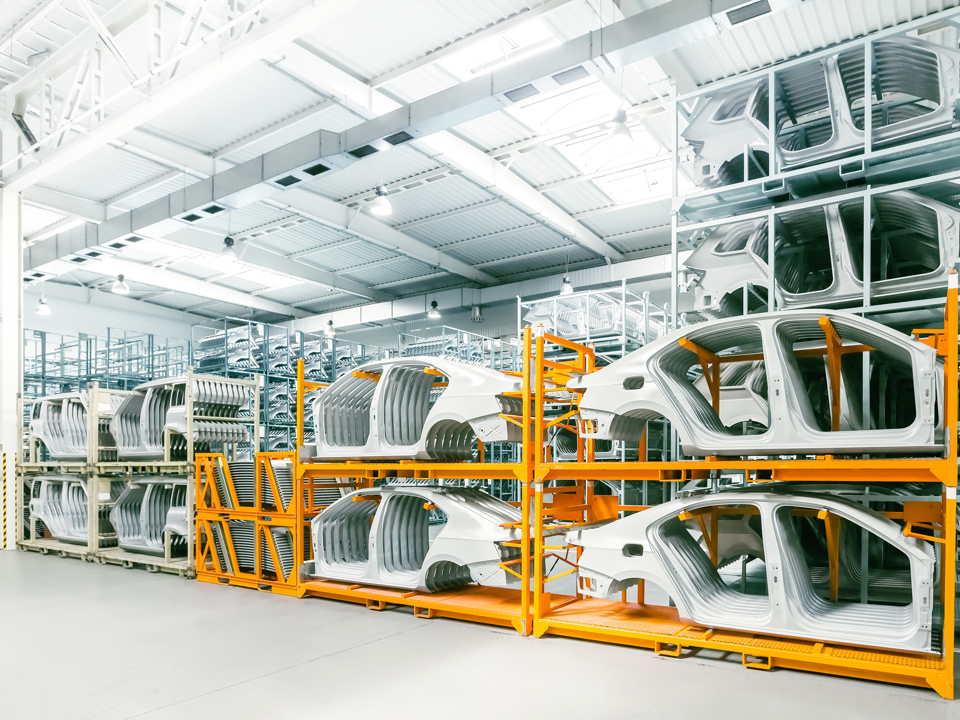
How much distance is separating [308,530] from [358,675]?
4139 millimetres

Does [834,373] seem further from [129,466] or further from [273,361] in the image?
[273,361]

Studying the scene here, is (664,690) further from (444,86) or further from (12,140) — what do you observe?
(12,140)

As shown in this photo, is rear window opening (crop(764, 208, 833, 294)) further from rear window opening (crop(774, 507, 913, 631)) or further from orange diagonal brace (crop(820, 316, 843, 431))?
rear window opening (crop(774, 507, 913, 631))

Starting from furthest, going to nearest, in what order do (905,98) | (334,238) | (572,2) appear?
(334,238) < (572,2) < (905,98)

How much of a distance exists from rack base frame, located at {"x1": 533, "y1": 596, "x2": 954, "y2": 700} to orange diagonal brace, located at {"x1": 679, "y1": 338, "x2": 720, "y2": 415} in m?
2.08

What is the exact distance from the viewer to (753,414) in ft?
24.2

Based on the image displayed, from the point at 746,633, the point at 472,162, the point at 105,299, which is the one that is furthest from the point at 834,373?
the point at 105,299

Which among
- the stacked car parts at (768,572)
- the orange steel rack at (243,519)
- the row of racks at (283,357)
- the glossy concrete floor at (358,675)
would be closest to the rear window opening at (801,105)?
the stacked car parts at (768,572)

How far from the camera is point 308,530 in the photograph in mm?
9148

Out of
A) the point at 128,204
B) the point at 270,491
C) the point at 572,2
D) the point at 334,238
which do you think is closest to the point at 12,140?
the point at 128,204

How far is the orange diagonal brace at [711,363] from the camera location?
20.3 feet

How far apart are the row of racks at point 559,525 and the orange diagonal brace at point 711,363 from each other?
0.86 metres

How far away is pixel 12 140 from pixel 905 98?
13.9 metres

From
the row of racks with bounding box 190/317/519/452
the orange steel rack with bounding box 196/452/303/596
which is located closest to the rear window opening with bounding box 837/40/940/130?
the orange steel rack with bounding box 196/452/303/596
